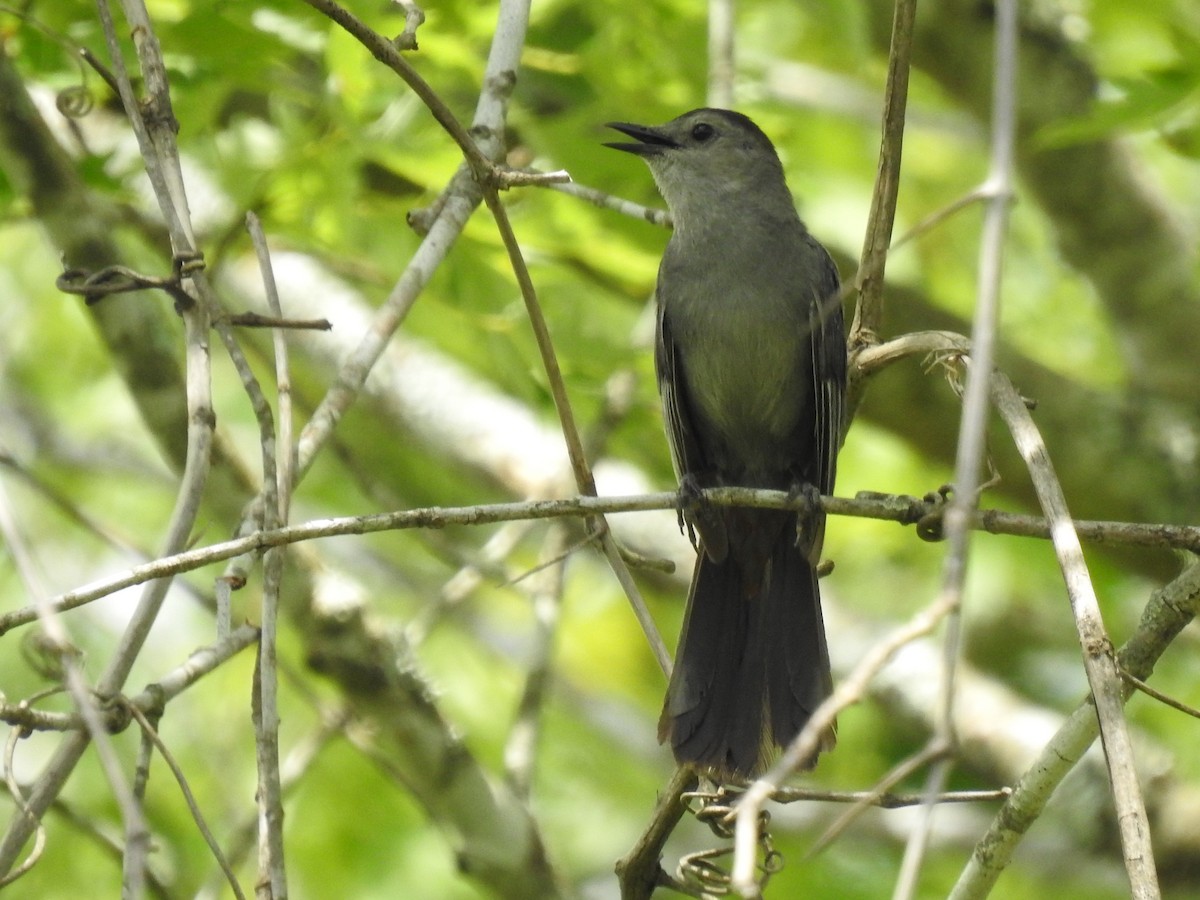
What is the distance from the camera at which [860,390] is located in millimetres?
3258

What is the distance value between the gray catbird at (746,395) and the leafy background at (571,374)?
23 cm

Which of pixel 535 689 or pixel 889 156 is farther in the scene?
pixel 535 689

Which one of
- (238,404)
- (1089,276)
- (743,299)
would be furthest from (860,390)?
(238,404)

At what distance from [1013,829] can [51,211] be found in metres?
2.84

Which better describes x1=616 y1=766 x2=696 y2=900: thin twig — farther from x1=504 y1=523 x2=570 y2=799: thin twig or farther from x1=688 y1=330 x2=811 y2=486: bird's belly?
x1=688 y1=330 x2=811 y2=486: bird's belly

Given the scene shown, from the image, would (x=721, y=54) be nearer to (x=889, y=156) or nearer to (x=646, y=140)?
(x=646, y=140)

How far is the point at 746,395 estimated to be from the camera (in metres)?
4.38

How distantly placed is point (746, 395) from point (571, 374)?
0.54 meters

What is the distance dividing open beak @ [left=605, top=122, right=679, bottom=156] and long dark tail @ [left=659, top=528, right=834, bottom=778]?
129cm

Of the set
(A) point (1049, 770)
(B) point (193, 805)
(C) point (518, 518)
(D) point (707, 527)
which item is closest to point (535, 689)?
(D) point (707, 527)

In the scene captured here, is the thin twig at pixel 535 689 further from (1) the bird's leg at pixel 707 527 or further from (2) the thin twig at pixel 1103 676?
(2) the thin twig at pixel 1103 676

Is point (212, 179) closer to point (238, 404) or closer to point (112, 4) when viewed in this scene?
point (112, 4)

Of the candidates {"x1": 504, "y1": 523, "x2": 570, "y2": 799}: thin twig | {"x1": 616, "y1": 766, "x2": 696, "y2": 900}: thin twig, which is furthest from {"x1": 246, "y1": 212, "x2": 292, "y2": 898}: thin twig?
{"x1": 504, "y1": 523, "x2": 570, "y2": 799}: thin twig

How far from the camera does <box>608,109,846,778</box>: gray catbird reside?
380 cm
